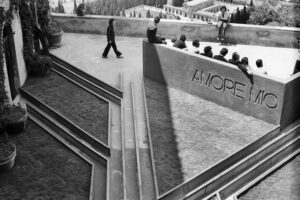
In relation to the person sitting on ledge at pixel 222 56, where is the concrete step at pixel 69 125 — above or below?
below

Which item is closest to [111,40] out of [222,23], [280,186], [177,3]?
[222,23]

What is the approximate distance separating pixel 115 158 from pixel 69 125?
1964 millimetres

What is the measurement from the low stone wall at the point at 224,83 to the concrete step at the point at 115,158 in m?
1.88

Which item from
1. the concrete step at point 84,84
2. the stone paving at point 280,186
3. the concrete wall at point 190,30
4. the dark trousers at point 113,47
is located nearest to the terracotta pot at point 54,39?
the concrete wall at point 190,30

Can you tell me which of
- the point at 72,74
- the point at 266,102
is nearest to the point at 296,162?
the point at 266,102

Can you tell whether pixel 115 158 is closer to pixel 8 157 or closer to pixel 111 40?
pixel 8 157

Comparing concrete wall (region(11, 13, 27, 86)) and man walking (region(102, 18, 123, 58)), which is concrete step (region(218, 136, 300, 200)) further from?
concrete wall (region(11, 13, 27, 86))

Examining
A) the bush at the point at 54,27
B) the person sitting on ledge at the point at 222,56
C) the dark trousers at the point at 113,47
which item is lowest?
the dark trousers at the point at 113,47

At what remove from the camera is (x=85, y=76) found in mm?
14766

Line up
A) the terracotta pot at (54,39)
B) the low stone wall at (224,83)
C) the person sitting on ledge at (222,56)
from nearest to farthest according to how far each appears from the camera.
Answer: the low stone wall at (224,83) < the person sitting on ledge at (222,56) < the terracotta pot at (54,39)

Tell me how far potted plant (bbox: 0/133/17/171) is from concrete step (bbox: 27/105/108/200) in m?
1.34

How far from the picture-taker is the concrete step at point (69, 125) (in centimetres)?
1109

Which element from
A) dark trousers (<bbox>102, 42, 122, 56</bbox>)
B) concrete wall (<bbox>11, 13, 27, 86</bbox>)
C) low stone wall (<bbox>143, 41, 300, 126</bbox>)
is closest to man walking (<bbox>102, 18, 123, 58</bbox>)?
dark trousers (<bbox>102, 42, 122, 56</bbox>)

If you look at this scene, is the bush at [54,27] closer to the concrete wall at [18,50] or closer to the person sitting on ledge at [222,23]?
the concrete wall at [18,50]
